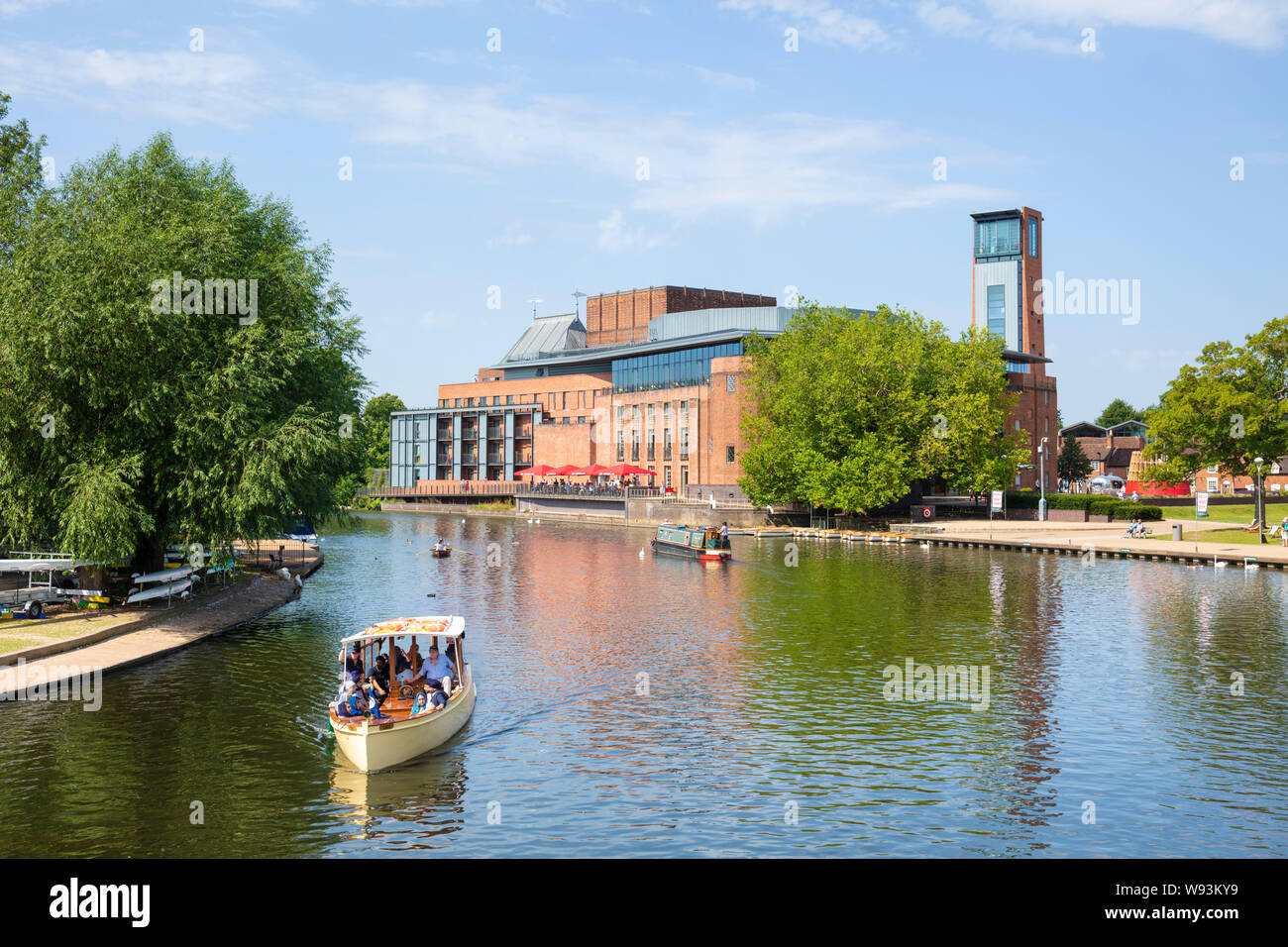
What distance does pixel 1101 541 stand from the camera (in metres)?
81.1

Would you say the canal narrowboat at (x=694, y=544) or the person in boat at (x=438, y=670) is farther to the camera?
the canal narrowboat at (x=694, y=544)

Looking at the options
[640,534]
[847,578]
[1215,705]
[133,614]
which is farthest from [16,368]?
[640,534]

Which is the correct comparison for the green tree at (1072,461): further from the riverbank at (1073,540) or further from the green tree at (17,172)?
the green tree at (17,172)

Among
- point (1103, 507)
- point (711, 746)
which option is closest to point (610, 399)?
point (1103, 507)

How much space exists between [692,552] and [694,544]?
1.99 ft

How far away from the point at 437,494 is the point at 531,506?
104ft

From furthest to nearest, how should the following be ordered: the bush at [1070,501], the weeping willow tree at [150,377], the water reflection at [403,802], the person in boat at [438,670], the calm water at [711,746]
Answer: the bush at [1070,501], the weeping willow tree at [150,377], the person in boat at [438,670], the calm water at [711,746], the water reflection at [403,802]

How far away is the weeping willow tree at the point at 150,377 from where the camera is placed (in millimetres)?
35156

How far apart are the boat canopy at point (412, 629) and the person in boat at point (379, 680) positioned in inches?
25.0

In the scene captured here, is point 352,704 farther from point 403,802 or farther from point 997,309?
point 997,309

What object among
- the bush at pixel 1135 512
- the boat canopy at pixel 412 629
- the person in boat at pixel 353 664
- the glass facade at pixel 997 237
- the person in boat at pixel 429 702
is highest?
the glass facade at pixel 997 237

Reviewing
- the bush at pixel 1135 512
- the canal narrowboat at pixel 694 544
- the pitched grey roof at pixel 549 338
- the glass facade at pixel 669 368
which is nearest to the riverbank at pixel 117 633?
the canal narrowboat at pixel 694 544

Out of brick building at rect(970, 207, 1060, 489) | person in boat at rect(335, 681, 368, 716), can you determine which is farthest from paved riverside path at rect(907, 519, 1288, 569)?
brick building at rect(970, 207, 1060, 489)
